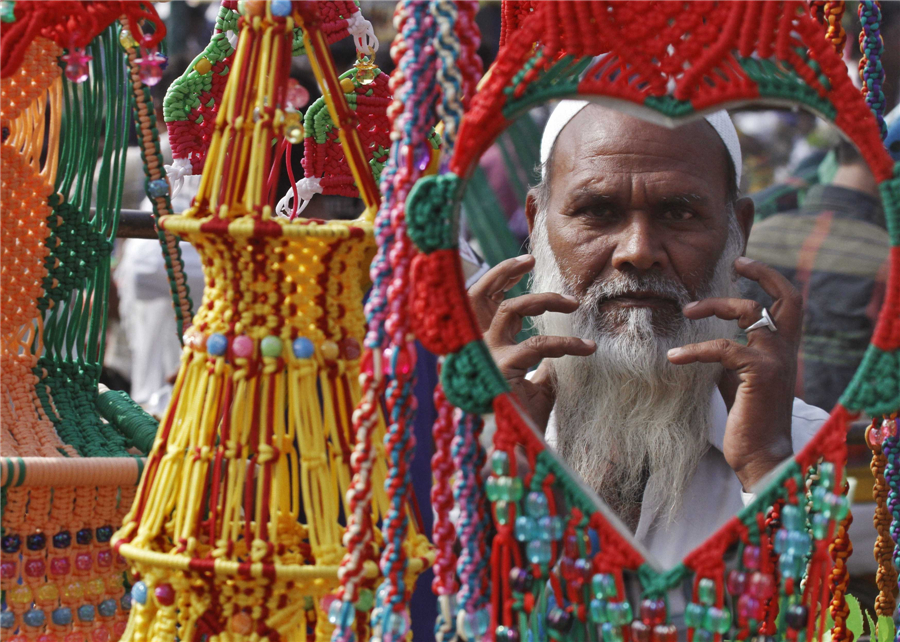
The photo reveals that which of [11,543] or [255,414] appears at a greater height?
[255,414]

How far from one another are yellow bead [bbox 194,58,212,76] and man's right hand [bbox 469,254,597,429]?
1.41 ft

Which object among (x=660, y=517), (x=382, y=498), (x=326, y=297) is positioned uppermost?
(x=326, y=297)

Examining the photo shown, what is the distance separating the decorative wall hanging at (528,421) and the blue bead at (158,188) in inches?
17.0

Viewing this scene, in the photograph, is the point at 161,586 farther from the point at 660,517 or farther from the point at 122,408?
the point at 660,517

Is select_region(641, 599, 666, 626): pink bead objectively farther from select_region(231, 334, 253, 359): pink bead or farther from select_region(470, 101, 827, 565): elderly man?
select_region(470, 101, 827, 565): elderly man

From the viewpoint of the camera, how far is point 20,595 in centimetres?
93

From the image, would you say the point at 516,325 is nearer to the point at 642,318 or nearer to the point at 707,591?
the point at 642,318

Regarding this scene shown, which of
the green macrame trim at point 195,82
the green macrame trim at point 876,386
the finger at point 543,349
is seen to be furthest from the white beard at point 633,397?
the green macrame trim at point 876,386

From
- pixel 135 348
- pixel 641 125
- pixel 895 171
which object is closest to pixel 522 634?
pixel 895 171

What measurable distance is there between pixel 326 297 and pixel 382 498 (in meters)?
0.17

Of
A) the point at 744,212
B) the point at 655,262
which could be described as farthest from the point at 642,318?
the point at 744,212

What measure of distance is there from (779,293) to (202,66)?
2.60 ft

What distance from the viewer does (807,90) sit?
2.22ft

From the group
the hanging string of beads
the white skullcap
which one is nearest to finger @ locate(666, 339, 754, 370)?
the hanging string of beads
